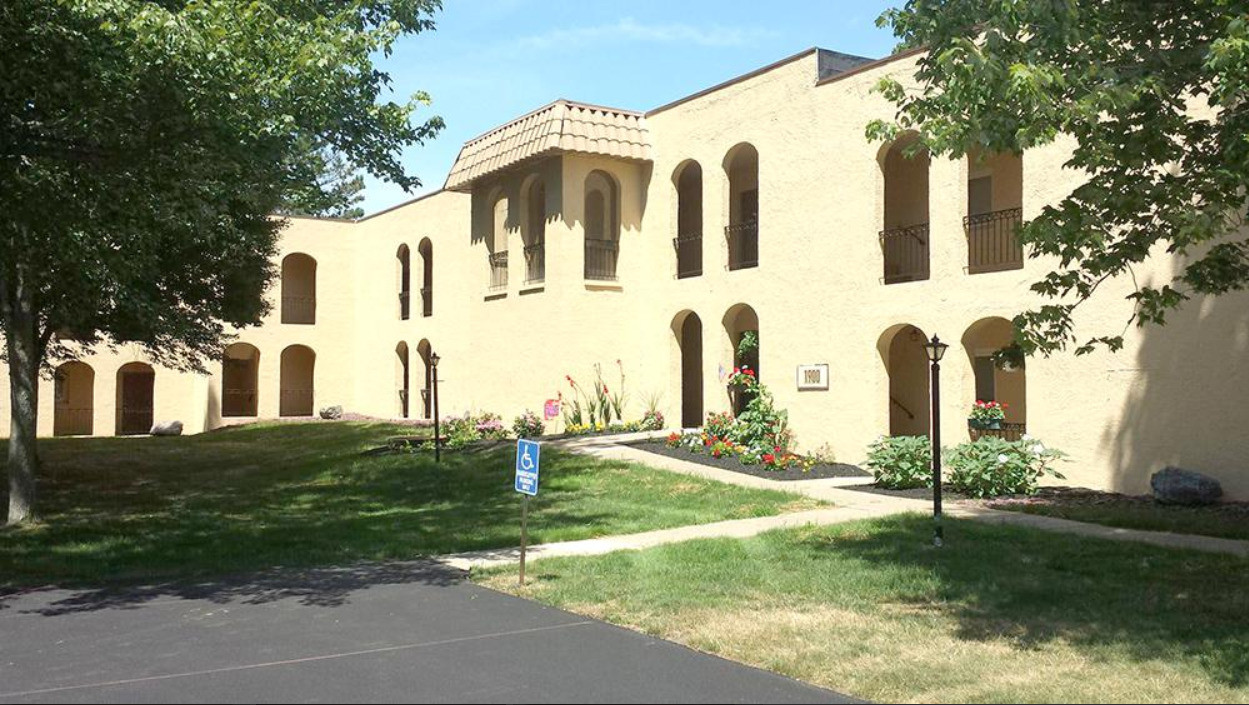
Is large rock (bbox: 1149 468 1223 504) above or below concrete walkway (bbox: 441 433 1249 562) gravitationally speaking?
above

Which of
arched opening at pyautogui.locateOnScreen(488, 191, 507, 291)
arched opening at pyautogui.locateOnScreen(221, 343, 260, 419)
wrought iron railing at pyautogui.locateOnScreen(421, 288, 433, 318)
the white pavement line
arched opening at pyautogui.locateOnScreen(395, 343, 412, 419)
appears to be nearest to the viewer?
the white pavement line

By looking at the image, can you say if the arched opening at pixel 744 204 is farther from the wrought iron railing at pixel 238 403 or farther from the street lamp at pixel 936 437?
the wrought iron railing at pixel 238 403

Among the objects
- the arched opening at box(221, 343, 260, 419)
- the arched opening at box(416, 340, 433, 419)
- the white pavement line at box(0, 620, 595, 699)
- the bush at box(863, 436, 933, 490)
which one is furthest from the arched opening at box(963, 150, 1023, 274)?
the arched opening at box(221, 343, 260, 419)

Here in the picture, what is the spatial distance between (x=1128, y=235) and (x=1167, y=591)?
276cm

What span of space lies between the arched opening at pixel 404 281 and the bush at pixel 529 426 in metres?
11.1

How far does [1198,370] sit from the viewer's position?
13.0 meters

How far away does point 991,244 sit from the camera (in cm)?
1720

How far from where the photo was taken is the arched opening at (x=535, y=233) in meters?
23.8

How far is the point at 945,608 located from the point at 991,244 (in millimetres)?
10611

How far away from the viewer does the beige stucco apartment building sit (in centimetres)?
1373

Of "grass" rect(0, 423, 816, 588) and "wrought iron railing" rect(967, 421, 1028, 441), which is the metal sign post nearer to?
"grass" rect(0, 423, 816, 588)

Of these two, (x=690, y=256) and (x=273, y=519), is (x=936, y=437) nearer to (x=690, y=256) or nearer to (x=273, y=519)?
(x=273, y=519)

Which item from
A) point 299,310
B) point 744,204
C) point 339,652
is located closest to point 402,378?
point 299,310

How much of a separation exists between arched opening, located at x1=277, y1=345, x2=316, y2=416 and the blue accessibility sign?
2944 centimetres
